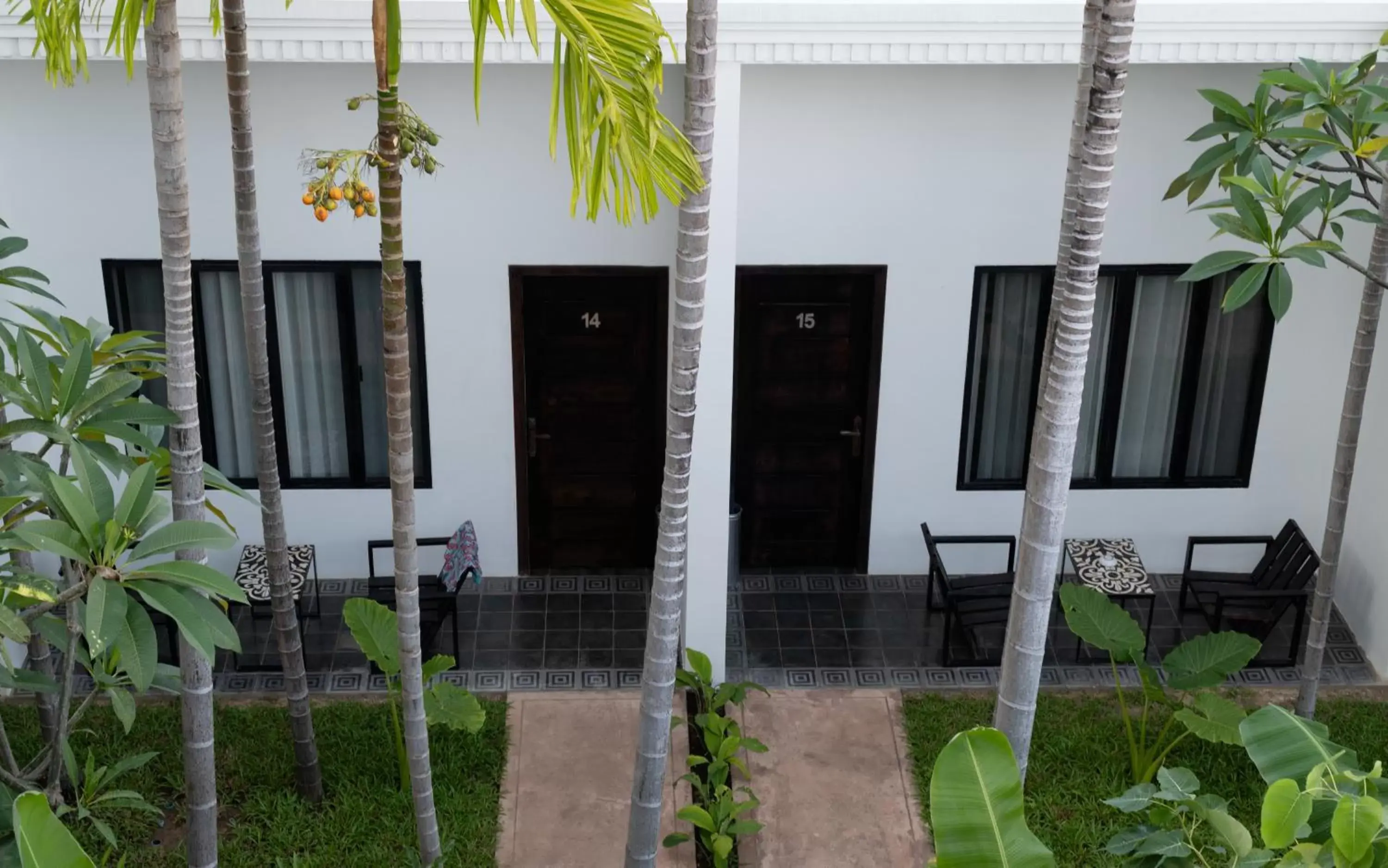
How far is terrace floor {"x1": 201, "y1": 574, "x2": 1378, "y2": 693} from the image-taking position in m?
9.35

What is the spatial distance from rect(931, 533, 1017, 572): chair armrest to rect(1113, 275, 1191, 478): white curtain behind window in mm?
952

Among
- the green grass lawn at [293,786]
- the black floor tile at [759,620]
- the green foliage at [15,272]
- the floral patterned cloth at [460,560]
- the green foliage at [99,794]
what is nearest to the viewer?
the green foliage at [99,794]

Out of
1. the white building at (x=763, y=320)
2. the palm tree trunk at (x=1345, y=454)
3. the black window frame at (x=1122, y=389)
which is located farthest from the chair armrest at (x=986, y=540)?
the palm tree trunk at (x=1345, y=454)

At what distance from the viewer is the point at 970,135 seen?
934 centimetres

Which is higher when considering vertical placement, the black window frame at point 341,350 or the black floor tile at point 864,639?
the black window frame at point 341,350

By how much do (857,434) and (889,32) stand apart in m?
3.46

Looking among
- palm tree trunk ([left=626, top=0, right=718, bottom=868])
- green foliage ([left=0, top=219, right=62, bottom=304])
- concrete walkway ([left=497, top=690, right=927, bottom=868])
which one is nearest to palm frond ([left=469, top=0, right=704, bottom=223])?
A: palm tree trunk ([left=626, top=0, right=718, bottom=868])

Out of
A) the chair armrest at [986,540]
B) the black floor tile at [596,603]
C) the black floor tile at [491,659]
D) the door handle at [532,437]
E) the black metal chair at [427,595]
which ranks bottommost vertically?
the black floor tile at [491,659]

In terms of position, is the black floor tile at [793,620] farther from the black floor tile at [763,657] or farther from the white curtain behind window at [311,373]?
the white curtain behind window at [311,373]

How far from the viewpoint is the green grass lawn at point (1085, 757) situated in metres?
7.80

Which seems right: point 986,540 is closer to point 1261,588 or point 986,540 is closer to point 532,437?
point 1261,588

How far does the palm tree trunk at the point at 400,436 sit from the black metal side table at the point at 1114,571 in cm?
491

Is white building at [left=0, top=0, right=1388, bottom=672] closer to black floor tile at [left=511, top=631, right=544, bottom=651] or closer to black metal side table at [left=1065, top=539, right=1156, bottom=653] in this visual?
black metal side table at [left=1065, top=539, right=1156, bottom=653]

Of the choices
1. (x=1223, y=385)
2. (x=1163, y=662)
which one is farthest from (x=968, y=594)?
(x=1223, y=385)
